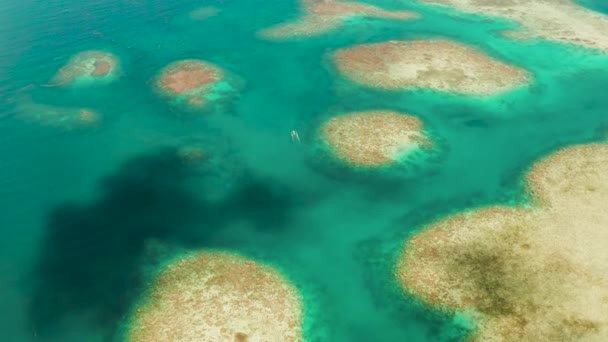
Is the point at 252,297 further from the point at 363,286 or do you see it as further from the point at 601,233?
the point at 601,233

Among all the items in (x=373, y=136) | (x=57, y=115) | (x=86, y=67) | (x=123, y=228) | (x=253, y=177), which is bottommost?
(x=57, y=115)

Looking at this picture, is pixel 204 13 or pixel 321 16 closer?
pixel 321 16

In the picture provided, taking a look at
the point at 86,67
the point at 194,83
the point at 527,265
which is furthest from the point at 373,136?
the point at 86,67


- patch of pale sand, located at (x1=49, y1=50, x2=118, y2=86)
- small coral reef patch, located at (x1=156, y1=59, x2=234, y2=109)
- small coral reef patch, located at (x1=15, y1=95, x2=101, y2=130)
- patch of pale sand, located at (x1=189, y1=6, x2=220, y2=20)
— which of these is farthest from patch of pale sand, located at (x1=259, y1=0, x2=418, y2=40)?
small coral reef patch, located at (x1=15, y1=95, x2=101, y2=130)

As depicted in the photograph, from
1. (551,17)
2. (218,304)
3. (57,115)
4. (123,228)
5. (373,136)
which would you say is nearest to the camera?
(218,304)

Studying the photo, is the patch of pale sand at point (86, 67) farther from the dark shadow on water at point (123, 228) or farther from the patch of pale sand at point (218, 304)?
the patch of pale sand at point (218, 304)

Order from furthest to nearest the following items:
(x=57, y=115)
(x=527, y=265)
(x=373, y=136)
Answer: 1. (x=57, y=115)
2. (x=373, y=136)
3. (x=527, y=265)

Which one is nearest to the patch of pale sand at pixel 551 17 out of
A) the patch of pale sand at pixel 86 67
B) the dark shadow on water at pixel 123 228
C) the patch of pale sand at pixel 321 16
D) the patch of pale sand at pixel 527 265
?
the patch of pale sand at pixel 321 16

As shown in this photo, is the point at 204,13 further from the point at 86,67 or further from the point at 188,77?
the point at 188,77
